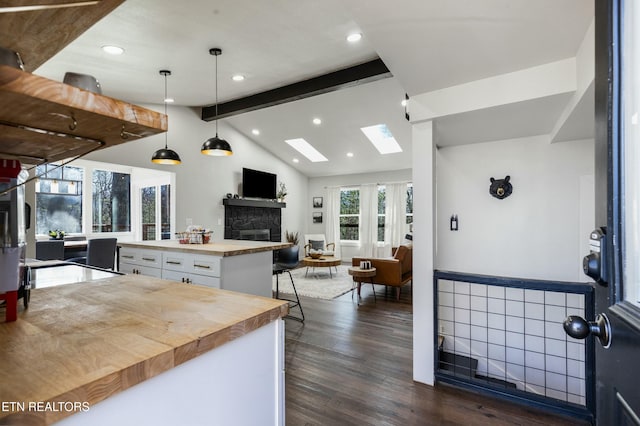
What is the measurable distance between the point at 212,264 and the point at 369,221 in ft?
20.0

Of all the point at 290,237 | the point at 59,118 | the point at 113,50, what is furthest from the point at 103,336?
the point at 290,237

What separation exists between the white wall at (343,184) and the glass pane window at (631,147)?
7.35m

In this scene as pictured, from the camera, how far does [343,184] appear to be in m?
8.84

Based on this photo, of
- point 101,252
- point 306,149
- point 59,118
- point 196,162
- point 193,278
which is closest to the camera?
point 59,118

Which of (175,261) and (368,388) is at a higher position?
(175,261)

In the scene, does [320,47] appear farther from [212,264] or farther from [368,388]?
[368,388]

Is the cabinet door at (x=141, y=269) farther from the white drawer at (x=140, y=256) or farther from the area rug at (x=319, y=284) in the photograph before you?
the area rug at (x=319, y=284)

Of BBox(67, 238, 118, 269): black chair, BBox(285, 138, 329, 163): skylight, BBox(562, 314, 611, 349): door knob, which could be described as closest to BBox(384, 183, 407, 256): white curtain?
BBox(285, 138, 329, 163): skylight

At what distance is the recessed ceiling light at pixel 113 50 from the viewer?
10.2 ft

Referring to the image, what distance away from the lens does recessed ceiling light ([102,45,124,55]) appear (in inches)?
122

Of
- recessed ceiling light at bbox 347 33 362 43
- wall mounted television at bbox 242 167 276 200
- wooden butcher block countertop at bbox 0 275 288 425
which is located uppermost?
recessed ceiling light at bbox 347 33 362 43

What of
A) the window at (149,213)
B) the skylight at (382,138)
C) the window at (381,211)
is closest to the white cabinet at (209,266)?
the window at (149,213)

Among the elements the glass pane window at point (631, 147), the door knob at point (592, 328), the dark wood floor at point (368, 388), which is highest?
the glass pane window at point (631, 147)

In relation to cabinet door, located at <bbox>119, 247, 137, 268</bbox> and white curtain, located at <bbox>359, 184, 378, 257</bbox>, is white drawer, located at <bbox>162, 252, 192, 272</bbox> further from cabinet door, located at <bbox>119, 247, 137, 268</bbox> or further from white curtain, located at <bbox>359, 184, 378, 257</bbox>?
white curtain, located at <bbox>359, 184, 378, 257</bbox>
